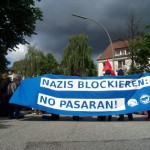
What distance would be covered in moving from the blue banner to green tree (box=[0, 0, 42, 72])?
13434 mm

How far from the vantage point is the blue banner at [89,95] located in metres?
13.3

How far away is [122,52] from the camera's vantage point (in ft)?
342

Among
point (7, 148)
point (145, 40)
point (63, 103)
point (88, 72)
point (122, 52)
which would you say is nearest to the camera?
point (7, 148)

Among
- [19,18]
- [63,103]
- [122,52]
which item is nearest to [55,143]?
[63,103]

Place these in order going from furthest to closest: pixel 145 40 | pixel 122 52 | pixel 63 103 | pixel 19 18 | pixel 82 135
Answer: pixel 122 52
pixel 145 40
pixel 19 18
pixel 63 103
pixel 82 135

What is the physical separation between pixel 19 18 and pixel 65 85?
1470cm

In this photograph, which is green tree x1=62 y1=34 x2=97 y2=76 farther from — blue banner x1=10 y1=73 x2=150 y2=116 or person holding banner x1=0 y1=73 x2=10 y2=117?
blue banner x1=10 y1=73 x2=150 y2=116

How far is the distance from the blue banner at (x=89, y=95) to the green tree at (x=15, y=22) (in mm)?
13434

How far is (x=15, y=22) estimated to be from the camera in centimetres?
2752

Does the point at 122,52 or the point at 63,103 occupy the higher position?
the point at 122,52

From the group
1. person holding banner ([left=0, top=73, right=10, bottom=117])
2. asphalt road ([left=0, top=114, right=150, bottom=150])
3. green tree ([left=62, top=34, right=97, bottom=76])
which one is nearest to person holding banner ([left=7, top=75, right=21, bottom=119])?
person holding banner ([left=0, top=73, right=10, bottom=117])

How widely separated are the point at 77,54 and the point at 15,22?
140 feet

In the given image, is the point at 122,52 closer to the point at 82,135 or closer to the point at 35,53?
the point at 35,53

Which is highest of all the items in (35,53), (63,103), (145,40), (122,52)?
(122,52)
